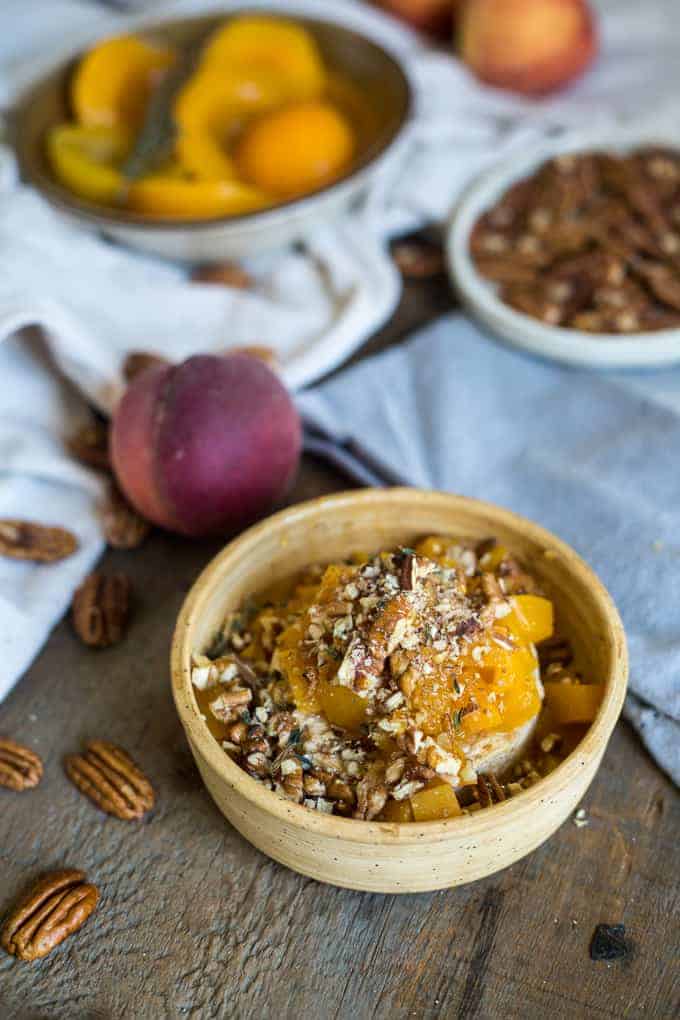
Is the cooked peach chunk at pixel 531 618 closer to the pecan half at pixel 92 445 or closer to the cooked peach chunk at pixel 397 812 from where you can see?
the cooked peach chunk at pixel 397 812

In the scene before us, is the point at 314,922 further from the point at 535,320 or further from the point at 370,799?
the point at 535,320

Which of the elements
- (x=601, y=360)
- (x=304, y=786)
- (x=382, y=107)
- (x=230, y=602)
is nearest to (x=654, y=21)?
(x=382, y=107)

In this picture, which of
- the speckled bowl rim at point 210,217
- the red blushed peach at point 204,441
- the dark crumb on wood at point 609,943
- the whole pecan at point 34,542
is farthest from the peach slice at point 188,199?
the dark crumb on wood at point 609,943

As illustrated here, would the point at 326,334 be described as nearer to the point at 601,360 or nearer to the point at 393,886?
the point at 601,360

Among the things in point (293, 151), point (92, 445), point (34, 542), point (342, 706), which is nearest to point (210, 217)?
point (293, 151)

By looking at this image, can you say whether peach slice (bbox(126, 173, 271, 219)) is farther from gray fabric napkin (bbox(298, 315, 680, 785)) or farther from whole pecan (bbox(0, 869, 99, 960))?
whole pecan (bbox(0, 869, 99, 960))

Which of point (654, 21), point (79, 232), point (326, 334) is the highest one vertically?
point (79, 232)
